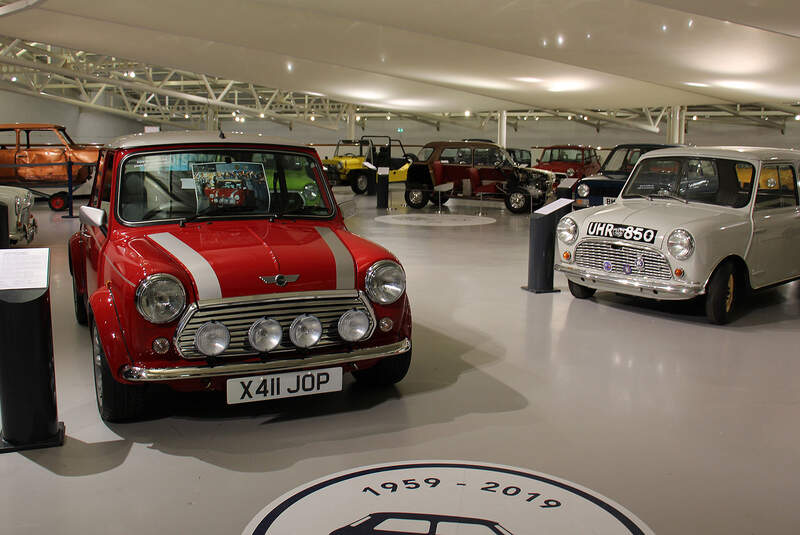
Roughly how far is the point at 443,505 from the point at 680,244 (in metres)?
3.82

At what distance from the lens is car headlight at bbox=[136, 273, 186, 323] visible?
3.46 metres

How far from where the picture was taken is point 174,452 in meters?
3.51

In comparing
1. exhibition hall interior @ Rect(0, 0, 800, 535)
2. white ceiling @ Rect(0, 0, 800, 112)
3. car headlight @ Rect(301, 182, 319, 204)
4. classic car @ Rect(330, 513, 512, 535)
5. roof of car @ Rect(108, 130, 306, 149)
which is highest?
white ceiling @ Rect(0, 0, 800, 112)

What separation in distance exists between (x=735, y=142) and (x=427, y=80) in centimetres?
1797

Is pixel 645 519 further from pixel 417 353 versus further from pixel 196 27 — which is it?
pixel 196 27

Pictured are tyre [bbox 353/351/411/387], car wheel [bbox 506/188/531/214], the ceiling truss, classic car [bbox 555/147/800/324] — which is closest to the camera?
tyre [bbox 353/351/411/387]

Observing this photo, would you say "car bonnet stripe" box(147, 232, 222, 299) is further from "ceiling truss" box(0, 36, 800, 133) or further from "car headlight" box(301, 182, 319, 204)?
"ceiling truss" box(0, 36, 800, 133)

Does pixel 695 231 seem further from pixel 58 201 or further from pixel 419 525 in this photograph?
pixel 58 201

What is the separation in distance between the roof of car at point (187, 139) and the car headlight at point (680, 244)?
319 cm

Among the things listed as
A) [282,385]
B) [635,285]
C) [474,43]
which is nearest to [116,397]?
[282,385]

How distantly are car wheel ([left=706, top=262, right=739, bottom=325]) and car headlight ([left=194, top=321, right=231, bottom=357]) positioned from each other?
4.29 meters

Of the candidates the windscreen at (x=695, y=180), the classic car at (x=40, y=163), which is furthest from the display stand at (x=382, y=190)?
the windscreen at (x=695, y=180)

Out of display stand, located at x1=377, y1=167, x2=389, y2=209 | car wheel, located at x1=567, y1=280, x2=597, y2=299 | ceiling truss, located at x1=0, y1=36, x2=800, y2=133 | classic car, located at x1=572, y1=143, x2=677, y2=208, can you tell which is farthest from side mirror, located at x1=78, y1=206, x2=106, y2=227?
ceiling truss, located at x1=0, y1=36, x2=800, y2=133

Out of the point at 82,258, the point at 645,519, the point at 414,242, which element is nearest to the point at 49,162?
the point at 414,242
